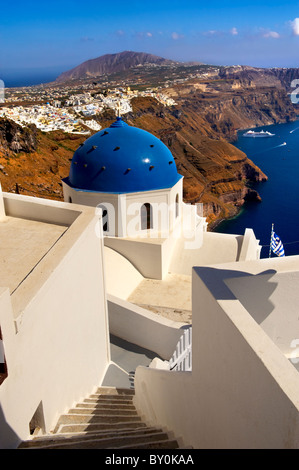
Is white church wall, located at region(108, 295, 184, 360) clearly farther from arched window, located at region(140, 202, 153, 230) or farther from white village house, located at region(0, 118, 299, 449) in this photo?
arched window, located at region(140, 202, 153, 230)

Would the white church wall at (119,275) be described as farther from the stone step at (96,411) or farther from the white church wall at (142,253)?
the stone step at (96,411)

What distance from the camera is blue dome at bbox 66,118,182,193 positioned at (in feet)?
28.8

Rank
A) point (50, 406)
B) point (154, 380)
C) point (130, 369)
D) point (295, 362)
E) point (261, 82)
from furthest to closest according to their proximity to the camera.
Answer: point (261, 82)
point (130, 369)
point (154, 380)
point (50, 406)
point (295, 362)

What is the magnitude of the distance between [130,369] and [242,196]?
143 feet

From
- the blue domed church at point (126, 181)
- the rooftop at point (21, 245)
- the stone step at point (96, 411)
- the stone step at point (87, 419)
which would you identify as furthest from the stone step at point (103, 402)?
the blue domed church at point (126, 181)

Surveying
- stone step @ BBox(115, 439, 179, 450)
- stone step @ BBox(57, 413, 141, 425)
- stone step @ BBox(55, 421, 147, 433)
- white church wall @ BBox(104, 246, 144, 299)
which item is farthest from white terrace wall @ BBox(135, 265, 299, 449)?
white church wall @ BBox(104, 246, 144, 299)

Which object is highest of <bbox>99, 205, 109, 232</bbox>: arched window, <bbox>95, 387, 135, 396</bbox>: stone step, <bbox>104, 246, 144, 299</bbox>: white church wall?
<bbox>99, 205, 109, 232</bbox>: arched window

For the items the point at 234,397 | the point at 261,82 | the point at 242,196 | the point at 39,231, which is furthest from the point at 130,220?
the point at 261,82

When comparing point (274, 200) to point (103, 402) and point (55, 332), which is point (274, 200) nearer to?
point (103, 402)

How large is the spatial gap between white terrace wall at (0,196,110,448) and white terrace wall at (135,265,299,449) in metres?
1.27

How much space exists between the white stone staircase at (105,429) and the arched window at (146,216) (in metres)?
4.11

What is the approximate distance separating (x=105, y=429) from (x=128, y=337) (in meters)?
3.82

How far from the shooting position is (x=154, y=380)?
14.7ft
